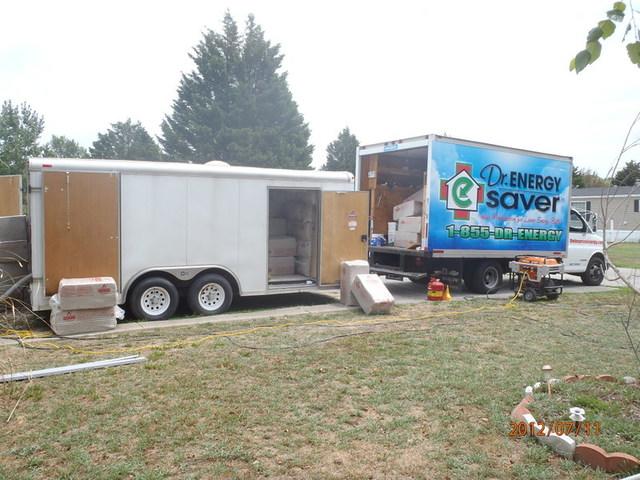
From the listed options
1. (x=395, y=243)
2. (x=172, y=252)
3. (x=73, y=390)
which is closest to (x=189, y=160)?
(x=395, y=243)

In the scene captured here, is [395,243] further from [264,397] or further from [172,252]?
[264,397]

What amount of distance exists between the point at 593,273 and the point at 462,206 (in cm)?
568

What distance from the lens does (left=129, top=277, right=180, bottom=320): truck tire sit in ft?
26.5

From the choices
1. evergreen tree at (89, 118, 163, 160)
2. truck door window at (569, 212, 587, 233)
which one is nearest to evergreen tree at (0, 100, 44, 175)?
evergreen tree at (89, 118, 163, 160)

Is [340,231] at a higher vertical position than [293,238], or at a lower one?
higher

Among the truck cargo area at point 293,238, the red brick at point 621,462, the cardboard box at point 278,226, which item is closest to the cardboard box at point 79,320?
the truck cargo area at point 293,238

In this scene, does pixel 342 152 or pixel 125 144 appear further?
pixel 342 152

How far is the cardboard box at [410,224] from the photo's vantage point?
11312mm

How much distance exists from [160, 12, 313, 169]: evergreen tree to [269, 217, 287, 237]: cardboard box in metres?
25.7

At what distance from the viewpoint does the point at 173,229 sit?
27.1 ft

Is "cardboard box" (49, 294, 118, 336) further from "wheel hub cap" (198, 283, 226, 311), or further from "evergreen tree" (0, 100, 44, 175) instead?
"evergreen tree" (0, 100, 44, 175)
